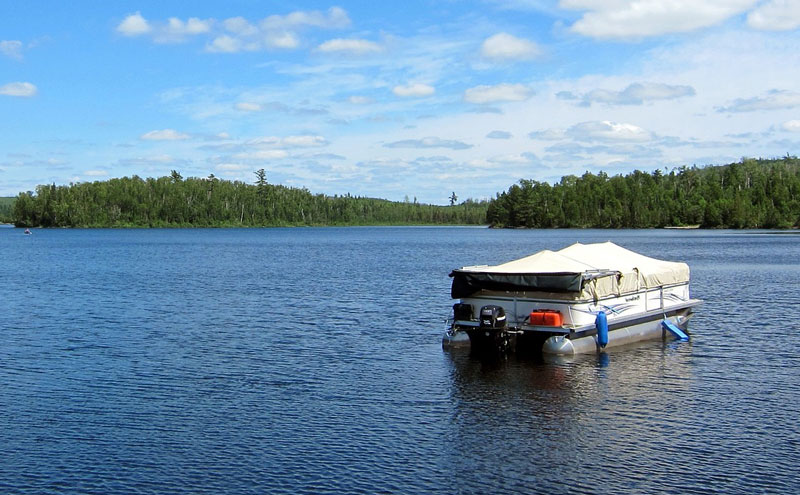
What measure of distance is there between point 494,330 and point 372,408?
811 cm

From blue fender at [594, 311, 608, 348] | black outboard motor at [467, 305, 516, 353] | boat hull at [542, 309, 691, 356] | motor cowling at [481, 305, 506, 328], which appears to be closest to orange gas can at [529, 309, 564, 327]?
boat hull at [542, 309, 691, 356]

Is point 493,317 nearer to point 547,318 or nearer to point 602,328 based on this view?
point 547,318

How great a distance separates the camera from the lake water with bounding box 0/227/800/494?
16.8 m

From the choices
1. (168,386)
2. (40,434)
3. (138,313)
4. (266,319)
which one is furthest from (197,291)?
(40,434)

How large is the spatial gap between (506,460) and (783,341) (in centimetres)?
2020

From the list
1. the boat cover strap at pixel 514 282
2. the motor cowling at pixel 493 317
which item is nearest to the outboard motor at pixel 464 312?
the boat cover strap at pixel 514 282

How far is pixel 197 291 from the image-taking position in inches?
2250

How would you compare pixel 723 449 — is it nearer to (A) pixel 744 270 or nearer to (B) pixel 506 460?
(B) pixel 506 460

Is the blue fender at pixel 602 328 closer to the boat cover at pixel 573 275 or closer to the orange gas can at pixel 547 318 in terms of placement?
the boat cover at pixel 573 275

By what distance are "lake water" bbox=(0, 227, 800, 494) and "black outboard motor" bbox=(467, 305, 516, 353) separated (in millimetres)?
712

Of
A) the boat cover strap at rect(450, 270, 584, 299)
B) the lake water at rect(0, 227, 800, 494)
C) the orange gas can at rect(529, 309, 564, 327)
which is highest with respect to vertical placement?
the boat cover strap at rect(450, 270, 584, 299)

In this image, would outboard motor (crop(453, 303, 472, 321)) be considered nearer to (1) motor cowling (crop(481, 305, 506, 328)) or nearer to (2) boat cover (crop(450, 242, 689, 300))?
(2) boat cover (crop(450, 242, 689, 300))

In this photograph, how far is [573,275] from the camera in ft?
95.5

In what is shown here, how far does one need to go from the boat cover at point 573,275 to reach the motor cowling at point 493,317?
122cm
